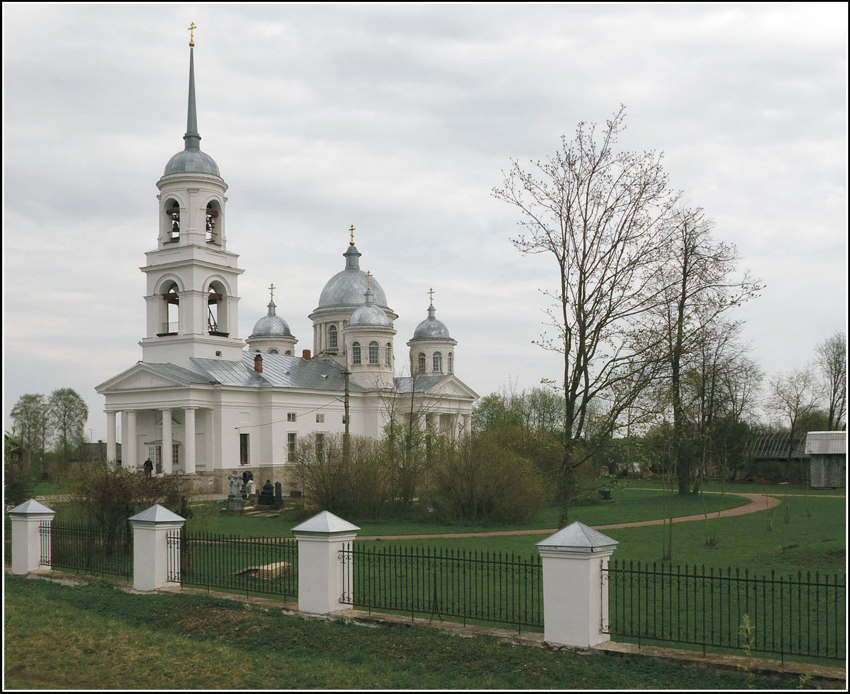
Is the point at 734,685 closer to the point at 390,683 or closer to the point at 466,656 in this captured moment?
the point at 466,656

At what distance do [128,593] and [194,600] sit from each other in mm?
1798

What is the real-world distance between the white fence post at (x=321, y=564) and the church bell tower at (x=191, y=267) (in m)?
32.3

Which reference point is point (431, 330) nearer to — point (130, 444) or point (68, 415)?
point (130, 444)

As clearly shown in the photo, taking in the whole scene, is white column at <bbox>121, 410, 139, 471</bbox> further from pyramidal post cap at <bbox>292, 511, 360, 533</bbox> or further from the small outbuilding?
pyramidal post cap at <bbox>292, 511, 360, 533</bbox>

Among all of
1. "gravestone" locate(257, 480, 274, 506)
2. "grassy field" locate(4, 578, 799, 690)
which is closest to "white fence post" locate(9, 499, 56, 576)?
"grassy field" locate(4, 578, 799, 690)

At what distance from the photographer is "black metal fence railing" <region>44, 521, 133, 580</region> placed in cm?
1647

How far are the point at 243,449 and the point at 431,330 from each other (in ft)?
64.5

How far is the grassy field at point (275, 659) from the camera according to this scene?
870 cm

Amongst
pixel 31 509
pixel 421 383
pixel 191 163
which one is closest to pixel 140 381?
pixel 191 163

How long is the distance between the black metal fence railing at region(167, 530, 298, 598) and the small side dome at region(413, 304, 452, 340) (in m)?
44.4

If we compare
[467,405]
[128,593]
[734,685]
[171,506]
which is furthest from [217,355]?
[734,685]

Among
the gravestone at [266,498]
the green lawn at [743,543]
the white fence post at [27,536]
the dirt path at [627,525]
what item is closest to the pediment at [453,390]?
the gravestone at [266,498]

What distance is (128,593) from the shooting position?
543 inches

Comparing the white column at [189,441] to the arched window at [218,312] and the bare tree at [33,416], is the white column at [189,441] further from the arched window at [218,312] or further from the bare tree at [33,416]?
the bare tree at [33,416]
